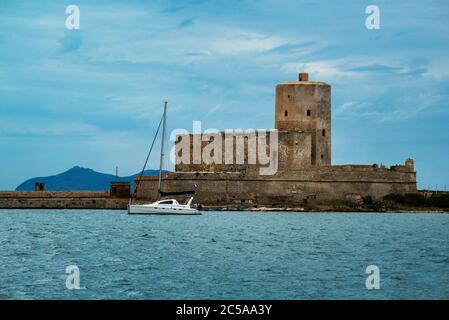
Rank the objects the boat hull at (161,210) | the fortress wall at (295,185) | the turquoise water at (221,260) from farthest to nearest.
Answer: the fortress wall at (295,185) < the boat hull at (161,210) < the turquoise water at (221,260)

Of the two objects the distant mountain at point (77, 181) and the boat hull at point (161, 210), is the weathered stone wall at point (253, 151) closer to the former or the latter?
the boat hull at point (161, 210)

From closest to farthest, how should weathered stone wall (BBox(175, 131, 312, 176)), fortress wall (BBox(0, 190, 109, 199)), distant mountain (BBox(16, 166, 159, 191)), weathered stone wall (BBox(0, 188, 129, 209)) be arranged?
weathered stone wall (BBox(175, 131, 312, 176)), weathered stone wall (BBox(0, 188, 129, 209)), fortress wall (BBox(0, 190, 109, 199)), distant mountain (BBox(16, 166, 159, 191))

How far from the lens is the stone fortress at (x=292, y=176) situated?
42938mm

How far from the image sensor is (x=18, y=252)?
71.5 feet

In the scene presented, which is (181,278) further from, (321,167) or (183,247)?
(321,167)

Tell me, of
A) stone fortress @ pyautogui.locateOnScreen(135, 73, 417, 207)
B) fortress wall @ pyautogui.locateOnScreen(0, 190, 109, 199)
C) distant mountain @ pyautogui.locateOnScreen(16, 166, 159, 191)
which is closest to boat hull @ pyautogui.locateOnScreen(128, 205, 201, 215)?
stone fortress @ pyautogui.locateOnScreen(135, 73, 417, 207)

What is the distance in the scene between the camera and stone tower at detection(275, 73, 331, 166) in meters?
46.0

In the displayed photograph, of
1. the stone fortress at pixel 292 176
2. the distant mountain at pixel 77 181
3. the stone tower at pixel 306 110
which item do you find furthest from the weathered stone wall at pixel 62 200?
the distant mountain at pixel 77 181

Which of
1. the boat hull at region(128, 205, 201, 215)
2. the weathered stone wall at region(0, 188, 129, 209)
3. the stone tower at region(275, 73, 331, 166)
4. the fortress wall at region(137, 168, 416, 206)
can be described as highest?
the stone tower at region(275, 73, 331, 166)

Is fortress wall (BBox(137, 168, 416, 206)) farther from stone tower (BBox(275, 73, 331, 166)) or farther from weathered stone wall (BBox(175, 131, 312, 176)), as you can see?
stone tower (BBox(275, 73, 331, 166))

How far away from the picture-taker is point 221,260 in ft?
64.2

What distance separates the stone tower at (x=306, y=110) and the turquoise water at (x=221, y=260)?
1321 centimetres

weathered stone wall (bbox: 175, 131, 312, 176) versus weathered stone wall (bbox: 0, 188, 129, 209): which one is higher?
weathered stone wall (bbox: 175, 131, 312, 176)
